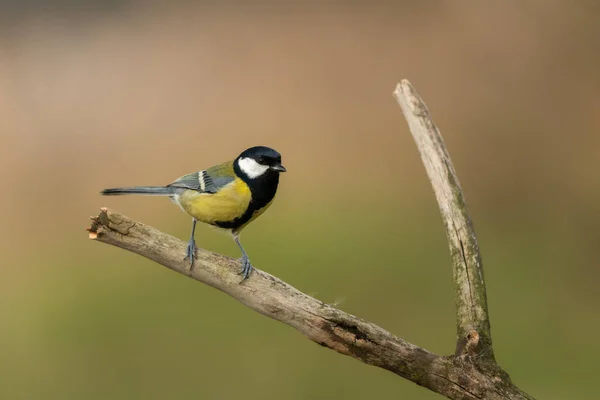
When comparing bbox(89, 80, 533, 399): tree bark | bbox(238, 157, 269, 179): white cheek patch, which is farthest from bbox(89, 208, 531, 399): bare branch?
bbox(238, 157, 269, 179): white cheek patch

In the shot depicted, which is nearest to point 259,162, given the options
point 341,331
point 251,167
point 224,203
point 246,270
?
point 251,167

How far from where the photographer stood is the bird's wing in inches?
69.7

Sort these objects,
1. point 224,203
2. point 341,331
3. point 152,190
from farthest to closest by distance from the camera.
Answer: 1. point 152,190
2. point 224,203
3. point 341,331

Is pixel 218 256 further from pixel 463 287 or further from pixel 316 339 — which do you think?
pixel 463 287

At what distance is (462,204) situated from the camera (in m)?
1.77

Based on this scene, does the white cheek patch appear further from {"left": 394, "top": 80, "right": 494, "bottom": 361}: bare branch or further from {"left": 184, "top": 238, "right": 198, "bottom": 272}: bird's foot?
Answer: {"left": 394, "top": 80, "right": 494, "bottom": 361}: bare branch

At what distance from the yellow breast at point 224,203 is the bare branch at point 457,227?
0.48m

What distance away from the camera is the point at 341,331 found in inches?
63.7

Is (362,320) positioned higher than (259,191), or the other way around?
(259,191)

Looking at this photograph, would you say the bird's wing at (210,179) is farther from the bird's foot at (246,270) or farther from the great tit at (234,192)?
the bird's foot at (246,270)

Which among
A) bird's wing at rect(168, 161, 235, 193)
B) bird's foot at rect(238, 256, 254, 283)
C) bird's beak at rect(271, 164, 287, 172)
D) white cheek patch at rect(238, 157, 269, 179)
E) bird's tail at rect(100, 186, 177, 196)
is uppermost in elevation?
bird's beak at rect(271, 164, 287, 172)

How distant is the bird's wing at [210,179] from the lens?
1771 millimetres

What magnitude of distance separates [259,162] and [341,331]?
0.44 meters

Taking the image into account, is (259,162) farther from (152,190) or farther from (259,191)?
(152,190)
